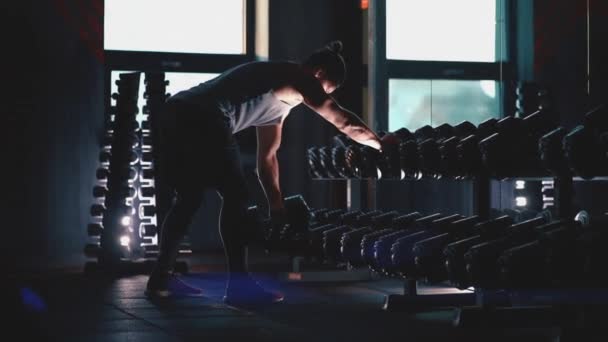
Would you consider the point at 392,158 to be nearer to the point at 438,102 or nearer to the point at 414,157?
the point at 414,157

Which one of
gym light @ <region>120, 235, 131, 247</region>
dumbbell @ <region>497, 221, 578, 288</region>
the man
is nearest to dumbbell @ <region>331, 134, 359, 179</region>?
the man

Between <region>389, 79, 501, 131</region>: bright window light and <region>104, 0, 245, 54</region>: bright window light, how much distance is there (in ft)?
4.23

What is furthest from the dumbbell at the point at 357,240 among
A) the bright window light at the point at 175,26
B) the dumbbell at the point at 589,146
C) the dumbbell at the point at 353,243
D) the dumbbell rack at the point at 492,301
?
the bright window light at the point at 175,26

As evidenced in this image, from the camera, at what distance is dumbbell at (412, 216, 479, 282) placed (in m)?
3.05

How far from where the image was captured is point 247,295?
3.52m

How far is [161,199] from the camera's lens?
4863mm

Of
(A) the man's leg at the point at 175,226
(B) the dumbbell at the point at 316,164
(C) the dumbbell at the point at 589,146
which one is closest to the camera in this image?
(C) the dumbbell at the point at 589,146

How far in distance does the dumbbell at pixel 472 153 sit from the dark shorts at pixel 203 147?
34.8 inches

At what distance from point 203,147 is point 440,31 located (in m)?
3.06

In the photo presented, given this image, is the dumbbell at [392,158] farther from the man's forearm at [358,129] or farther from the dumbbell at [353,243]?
the dumbbell at [353,243]

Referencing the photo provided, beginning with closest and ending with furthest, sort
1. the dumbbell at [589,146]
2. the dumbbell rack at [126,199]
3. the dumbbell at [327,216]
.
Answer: the dumbbell at [589,146] → the dumbbell at [327,216] → the dumbbell rack at [126,199]

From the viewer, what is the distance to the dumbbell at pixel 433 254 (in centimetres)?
305

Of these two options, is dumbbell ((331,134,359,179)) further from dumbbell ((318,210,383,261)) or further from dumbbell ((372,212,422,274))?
dumbbell ((372,212,422,274))

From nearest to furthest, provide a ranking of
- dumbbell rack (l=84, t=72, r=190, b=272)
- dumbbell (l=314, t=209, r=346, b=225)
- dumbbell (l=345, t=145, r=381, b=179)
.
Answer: dumbbell (l=345, t=145, r=381, b=179)
dumbbell (l=314, t=209, r=346, b=225)
dumbbell rack (l=84, t=72, r=190, b=272)
